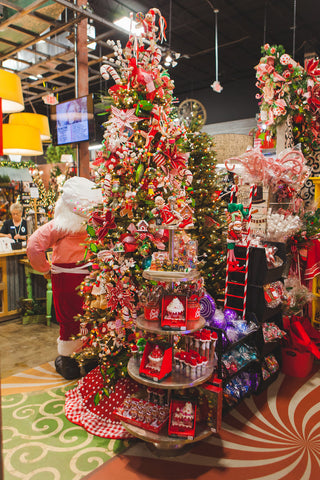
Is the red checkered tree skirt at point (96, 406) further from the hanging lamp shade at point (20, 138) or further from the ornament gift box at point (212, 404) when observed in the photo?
the hanging lamp shade at point (20, 138)

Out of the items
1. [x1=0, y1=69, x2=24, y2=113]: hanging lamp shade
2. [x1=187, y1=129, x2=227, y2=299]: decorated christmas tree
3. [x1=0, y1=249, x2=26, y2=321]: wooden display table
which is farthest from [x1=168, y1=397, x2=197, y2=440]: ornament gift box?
[x1=0, y1=249, x2=26, y2=321]: wooden display table

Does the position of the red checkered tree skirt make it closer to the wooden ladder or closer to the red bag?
the wooden ladder

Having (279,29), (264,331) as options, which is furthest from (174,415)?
(279,29)

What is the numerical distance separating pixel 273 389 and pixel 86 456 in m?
1.79

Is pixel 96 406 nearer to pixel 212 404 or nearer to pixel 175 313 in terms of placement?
pixel 212 404

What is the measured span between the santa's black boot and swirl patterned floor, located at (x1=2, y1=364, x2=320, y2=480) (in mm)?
275

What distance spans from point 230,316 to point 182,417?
0.97 m

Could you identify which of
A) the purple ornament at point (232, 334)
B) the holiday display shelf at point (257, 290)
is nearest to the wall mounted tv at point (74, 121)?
the holiday display shelf at point (257, 290)

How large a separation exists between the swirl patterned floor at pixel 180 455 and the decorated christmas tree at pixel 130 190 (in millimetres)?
423

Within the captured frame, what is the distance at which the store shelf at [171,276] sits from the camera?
84.8 inches

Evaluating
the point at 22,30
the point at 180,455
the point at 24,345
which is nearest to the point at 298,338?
the point at 180,455

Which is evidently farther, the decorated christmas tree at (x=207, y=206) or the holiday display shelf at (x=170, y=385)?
the decorated christmas tree at (x=207, y=206)

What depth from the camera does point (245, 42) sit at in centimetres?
730

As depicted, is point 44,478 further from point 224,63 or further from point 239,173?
point 224,63
